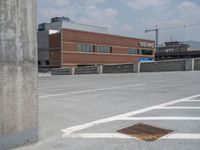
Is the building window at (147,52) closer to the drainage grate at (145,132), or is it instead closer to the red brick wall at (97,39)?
the red brick wall at (97,39)

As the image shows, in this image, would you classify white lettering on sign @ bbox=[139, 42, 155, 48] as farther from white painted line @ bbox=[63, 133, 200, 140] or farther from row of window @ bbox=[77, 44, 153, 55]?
white painted line @ bbox=[63, 133, 200, 140]

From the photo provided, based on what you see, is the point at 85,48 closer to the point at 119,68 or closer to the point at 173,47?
the point at 119,68

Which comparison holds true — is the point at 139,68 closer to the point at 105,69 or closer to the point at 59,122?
the point at 105,69

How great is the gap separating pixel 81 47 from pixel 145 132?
64188 mm

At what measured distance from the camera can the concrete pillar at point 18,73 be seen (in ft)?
14.7

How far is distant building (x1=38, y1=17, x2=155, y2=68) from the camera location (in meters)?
65.4

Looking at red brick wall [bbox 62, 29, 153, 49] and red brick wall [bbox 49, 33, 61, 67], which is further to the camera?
red brick wall [bbox 62, 29, 153, 49]

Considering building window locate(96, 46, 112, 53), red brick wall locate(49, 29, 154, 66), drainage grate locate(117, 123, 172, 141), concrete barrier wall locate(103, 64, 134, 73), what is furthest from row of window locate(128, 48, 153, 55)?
drainage grate locate(117, 123, 172, 141)

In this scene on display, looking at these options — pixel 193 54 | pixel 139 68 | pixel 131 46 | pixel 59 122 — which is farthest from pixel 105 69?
pixel 193 54

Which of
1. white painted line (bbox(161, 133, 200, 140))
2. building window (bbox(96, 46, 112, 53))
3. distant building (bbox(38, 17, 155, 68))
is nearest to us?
white painted line (bbox(161, 133, 200, 140))

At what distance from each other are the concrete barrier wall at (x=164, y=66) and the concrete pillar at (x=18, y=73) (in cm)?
2508

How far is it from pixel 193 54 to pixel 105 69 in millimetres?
81685

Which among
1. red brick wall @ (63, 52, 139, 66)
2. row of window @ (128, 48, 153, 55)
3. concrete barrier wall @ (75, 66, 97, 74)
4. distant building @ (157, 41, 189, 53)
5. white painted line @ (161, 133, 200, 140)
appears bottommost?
white painted line @ (161, 133, 200, 140)

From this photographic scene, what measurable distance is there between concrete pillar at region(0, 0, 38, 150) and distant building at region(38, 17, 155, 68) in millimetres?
59368
